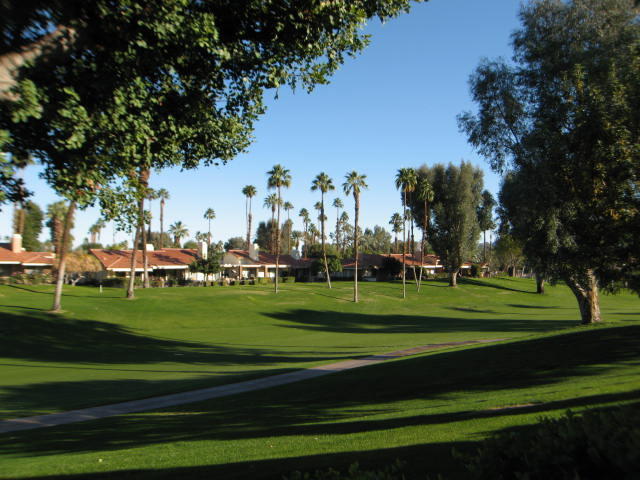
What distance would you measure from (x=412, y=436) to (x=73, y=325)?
36630 millimetres

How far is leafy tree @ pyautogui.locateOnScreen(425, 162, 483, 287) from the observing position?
8162 cm

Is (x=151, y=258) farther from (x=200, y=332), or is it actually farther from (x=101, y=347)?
(x=101, y=347)

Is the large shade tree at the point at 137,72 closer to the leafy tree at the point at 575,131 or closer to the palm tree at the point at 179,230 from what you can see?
the leafy tree at the point at 575,131

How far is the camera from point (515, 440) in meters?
4.95

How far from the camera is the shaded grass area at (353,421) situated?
8.02 metres

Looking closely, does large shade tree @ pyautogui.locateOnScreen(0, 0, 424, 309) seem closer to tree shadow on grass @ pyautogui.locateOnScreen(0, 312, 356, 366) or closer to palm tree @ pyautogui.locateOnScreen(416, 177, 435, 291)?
tree shadow on grass @ pyautogui.locateOnScreen(0, 312, 356, 366)

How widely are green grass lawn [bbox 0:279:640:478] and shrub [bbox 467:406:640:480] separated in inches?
62.9

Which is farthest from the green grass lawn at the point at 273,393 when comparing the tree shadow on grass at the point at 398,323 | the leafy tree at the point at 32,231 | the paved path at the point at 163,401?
the leafy tree at the point at 32,231

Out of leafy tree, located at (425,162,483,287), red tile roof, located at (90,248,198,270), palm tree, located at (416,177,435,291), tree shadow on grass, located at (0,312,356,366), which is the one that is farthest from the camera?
leafy tree, located at (425,162,483,287)

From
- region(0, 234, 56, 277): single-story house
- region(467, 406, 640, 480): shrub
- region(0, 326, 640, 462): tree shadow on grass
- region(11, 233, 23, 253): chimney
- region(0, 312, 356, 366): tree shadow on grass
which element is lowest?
region(0, 312, 356, 366): tree shadow on grass

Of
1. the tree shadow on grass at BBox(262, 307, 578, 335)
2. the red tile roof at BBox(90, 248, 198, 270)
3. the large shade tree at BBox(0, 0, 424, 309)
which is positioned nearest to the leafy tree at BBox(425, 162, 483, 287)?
the tree shadow on grass at BBox(262, 307, 578, 335)

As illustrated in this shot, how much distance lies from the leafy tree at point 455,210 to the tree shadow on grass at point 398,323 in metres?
26.8

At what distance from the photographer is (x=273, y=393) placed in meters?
17.1

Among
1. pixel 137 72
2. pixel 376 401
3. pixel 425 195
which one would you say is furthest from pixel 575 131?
pixel 425 195
